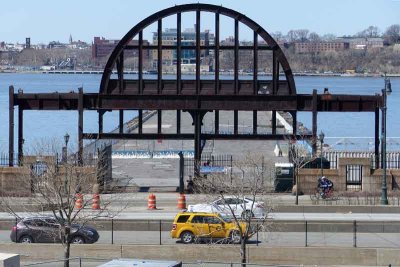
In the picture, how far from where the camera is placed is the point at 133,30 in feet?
178

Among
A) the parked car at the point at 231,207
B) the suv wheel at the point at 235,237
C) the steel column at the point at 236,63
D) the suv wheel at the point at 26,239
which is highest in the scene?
the steel column at the point at 236,63

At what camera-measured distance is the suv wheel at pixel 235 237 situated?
113 ft

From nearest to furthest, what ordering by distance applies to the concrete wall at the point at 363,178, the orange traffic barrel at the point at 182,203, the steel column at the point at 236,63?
1. the orange traffic barrel at the point at 182,203
2. the concrete wall at the point at 363,178
3. the steel column at the point at 236,63

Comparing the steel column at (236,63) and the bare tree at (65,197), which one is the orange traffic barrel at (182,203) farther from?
the steel column at (236,63)

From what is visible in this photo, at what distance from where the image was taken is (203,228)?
3534 cm

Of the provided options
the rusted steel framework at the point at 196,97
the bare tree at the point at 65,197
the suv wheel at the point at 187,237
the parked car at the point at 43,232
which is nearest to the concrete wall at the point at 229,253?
the bare tree at the point at 65,197

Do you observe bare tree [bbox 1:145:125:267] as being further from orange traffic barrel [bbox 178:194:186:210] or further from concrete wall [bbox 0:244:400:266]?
orange traffic barrel [bbox 178:194:186:210]

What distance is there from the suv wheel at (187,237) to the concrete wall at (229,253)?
5.50ft

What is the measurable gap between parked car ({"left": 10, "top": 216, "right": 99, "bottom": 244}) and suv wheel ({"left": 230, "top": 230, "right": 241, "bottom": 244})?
434 cm

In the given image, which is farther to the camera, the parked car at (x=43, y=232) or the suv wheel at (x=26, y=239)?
the suv wheel at (x=26, y=239)

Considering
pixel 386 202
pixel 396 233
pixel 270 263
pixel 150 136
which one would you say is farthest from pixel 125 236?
pixel 150 136

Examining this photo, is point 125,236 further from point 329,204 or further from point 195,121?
point 195,121

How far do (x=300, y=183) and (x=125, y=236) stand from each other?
13.7 metres

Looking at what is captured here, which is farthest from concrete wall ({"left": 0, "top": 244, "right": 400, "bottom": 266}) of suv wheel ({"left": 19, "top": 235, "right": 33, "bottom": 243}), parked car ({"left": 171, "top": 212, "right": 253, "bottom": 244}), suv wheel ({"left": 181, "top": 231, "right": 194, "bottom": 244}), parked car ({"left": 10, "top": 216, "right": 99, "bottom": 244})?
suv wheel ({"left": 181, "top": 231, "right": 194, "bottom": 244})
